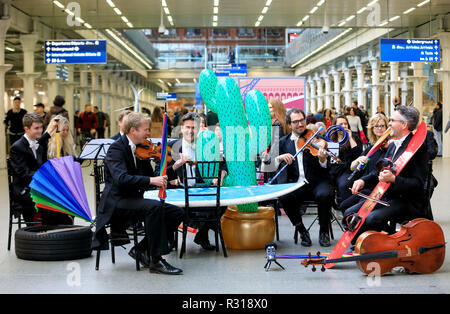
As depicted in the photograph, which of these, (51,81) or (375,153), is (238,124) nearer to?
(375,153)

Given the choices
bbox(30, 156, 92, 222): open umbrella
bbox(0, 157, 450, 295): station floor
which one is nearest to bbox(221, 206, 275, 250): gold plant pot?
bbox(0, 157, 450, 295): station floor

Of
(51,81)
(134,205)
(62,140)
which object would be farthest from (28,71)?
(134,205)

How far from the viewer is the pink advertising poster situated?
1270 centimetres

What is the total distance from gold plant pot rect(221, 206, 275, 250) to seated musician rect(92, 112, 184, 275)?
0.99 m

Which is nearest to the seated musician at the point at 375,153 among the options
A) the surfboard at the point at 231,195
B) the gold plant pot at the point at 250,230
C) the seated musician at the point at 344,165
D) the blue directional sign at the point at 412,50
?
the seated musician at the point at 344,165

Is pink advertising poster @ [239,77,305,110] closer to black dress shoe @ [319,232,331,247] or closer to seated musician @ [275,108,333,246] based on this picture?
seated musician @ [275,108,333,246]

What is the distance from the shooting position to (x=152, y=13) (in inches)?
859

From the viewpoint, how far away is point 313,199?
23.1 feet

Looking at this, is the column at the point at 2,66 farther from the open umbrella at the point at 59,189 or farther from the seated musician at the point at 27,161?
the open umbrella at the point at 59,189

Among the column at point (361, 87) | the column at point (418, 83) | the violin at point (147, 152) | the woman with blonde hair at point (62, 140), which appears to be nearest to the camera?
the violin at point (147, 152)

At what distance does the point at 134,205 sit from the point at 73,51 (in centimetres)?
1318

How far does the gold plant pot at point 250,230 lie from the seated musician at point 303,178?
0.32 metres

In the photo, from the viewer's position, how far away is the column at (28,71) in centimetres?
2145

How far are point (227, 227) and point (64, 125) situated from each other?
223 centimetres
